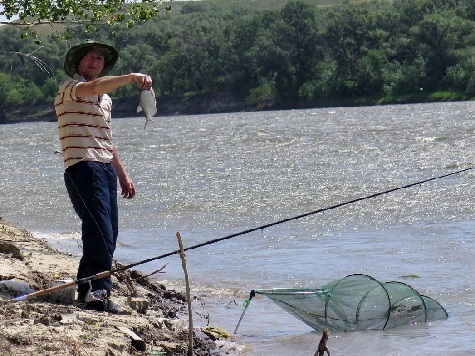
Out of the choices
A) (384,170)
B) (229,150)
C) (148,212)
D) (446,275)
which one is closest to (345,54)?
(229,150)

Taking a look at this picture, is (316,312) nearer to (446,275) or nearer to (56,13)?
(446,275)

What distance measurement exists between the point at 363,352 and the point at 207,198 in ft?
43.8

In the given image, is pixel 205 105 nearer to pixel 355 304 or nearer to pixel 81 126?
pixel 355 304

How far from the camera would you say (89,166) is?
6781mm

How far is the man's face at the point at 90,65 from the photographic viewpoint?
6.96m

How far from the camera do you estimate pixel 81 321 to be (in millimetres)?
6598

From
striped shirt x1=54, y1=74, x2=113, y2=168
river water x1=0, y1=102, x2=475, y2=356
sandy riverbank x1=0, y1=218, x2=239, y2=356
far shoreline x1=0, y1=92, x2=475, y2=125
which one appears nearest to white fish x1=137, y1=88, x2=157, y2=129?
striped shirt x1=54, y1=74, x2=113, y2=168

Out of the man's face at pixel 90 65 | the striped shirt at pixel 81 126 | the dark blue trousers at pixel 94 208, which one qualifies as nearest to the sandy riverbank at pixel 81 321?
the dark blue trousers at pixel 94 208

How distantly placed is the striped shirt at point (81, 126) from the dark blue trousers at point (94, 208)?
0.22 feet

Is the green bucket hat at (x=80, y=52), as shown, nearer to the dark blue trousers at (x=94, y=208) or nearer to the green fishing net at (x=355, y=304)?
the dark blue trousers at (x=94, y=208)

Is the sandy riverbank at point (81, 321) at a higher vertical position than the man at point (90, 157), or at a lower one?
lower

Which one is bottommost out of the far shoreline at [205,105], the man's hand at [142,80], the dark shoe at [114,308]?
the far shoreline at [205,105]

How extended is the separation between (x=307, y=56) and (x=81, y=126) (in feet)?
346

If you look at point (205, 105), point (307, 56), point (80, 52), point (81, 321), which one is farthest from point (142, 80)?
point (307, 56)
